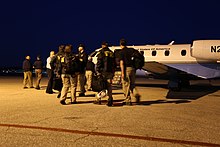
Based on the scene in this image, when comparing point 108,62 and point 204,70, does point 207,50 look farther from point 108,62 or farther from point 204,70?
point 108,62

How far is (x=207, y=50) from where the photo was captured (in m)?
13.2

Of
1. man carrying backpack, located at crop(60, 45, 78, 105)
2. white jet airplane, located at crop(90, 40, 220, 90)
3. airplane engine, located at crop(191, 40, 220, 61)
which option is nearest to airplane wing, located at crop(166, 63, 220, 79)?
white jet airplane, located at crop(90, 40, 220, 90)

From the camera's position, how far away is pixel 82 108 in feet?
26.5

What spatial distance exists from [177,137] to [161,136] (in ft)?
0.92

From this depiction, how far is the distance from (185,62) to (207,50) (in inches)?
74.7

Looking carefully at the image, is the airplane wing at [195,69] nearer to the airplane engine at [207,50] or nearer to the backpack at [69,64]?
the airplane engine at [207,50]

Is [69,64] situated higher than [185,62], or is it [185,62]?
[185,62]

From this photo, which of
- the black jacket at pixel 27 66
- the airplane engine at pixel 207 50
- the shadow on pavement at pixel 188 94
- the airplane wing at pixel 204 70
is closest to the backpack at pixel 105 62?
the shadow on pavement at pixel 188 94

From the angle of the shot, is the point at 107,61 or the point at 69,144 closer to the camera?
the point at 69,144

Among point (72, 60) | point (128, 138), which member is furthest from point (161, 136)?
point (72, 60)

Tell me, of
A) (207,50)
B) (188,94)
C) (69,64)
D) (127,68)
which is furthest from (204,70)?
(69,64)

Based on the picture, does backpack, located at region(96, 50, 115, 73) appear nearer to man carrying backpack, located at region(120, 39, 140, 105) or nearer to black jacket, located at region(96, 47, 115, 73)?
black jacket, located at region(96, 47, 115, 73)

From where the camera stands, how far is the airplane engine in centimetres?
1307

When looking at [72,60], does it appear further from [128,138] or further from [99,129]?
[128,138]
